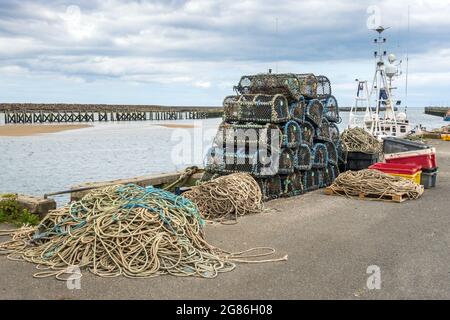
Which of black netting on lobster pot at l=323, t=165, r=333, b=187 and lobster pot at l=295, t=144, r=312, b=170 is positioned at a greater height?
lobster pot at l=295, t=144, r=312, b=170

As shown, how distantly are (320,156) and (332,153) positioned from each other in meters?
0.77

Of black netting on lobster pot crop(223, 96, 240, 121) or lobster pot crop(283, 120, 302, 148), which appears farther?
black netting on lobster pot crop(223, 96, 240, 121)

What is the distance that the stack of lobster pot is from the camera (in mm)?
9492

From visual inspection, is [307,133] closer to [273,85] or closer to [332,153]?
[273,85]

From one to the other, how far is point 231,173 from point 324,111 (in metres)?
3.23

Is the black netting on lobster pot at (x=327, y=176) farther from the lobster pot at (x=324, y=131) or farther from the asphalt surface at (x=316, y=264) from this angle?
the asphalt surface at (x=316, y=264)

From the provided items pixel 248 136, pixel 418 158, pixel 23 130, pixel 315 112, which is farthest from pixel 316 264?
pixel 23 130

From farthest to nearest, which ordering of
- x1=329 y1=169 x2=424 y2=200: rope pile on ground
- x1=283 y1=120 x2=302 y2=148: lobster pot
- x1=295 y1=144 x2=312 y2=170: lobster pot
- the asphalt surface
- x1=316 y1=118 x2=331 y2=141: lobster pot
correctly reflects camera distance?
x1=316 y1=118 x2=331 y2=141: lobster pot → x1=295 y1=144 x2=312 y2=170: lobster pot → x1=329 y1=169 x2=424 y2=200: rope pile on ground → x1=283 y1=120 x2=302 y2=148: lobster pot → the asphalt surface

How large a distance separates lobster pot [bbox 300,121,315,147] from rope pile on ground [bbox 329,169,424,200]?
3.40ft

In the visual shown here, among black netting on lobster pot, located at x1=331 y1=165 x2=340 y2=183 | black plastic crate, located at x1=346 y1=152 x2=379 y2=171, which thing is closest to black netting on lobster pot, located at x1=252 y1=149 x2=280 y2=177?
black netting on lobster pot, located at x1=331 y1=165 x2=340 y2=183

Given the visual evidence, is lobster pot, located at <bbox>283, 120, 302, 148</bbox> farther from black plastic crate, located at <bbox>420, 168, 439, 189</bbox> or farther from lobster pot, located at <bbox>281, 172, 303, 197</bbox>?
black plastic crate, located at <bbox>420, 168, 439, 189</bbox>

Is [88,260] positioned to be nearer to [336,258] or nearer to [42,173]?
[336,258]

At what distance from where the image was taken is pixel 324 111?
455 inches
